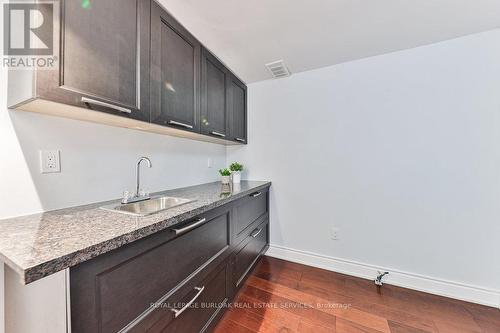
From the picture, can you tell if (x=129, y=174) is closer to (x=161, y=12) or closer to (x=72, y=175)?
(x=72, y=175)

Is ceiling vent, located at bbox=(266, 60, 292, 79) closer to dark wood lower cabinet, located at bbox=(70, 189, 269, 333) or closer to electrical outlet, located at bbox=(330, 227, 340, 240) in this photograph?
dark wood lower cabinet, located at bbox=(70, 189, 269, 333)

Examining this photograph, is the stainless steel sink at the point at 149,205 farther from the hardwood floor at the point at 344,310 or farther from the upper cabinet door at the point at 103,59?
the hardwood floor at the point at 344,310

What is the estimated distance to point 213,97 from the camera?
1.84 meters

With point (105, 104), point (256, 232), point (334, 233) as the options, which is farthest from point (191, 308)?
point (334, 233)

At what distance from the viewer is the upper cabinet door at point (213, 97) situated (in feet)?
5.60

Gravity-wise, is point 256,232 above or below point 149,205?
below

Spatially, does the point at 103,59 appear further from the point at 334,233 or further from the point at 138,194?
the point at 334,233

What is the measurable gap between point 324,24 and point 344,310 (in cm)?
226

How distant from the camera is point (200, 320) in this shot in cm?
113

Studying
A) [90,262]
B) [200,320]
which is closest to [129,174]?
[90,262]

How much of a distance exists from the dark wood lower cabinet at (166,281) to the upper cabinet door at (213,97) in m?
0.77

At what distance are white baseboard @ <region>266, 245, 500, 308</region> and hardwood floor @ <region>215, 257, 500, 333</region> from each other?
58mm

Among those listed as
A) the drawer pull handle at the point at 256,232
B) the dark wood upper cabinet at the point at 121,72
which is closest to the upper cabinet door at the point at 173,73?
the dark wood upper cabinet at the point at 121,72

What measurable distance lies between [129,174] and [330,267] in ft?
7.12
